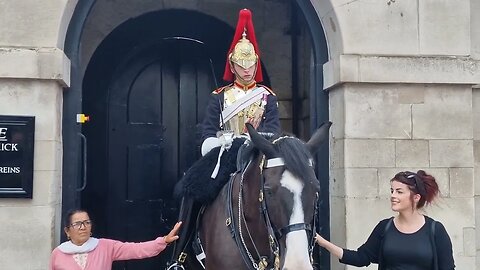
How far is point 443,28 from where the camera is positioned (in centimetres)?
546

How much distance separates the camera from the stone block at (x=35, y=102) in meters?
4.86

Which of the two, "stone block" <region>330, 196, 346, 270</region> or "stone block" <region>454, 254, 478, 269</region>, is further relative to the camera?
"stone block" <region>454, 254, 478, 269</region>

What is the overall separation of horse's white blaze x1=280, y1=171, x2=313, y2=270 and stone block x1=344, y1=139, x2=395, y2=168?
1921 millimetres

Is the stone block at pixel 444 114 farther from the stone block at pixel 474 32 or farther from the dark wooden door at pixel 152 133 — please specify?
the dark wooden door at pixel 152 133

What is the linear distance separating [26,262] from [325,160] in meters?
2.59

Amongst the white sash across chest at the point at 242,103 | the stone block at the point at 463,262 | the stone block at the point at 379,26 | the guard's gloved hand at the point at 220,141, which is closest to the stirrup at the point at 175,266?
the guard's gloved hand at the point at 220,141

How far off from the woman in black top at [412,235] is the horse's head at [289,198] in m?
0.67

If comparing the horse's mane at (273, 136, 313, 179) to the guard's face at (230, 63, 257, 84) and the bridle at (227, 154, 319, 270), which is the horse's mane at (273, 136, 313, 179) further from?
the guard's face at (230, 63, 257, 84)

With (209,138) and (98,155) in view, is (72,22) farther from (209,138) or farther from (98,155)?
(98,155)

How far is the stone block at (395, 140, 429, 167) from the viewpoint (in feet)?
17.4

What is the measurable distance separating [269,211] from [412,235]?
973 millimetres

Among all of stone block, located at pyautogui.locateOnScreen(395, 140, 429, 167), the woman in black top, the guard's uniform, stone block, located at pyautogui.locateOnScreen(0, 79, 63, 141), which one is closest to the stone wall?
stone block, located at pyautogui.locateOnScreen(0, 79, 63, 141)

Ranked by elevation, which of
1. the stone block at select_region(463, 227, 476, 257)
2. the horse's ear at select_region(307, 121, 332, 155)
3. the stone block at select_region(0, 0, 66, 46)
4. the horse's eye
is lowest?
the stone block at select_region(463, 227, 476, 257)

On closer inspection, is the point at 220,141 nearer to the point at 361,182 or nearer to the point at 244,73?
the point at 244,73
